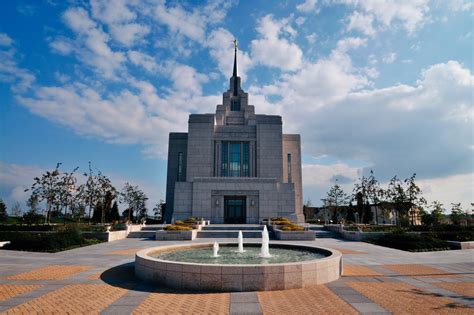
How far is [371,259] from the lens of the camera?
1636 centimetres

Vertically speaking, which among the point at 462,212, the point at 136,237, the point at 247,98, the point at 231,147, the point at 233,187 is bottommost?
the point at 136,237

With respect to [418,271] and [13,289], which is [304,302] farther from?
[13,289]

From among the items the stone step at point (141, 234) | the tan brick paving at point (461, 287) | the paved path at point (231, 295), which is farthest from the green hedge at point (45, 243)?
the tan brick paving at point (461, 287)

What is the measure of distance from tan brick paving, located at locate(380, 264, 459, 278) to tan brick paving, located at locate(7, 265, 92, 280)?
44.1 feet

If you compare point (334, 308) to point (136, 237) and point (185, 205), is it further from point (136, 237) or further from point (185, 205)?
point (185, 205)

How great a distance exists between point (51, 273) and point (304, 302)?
1001 centimetres

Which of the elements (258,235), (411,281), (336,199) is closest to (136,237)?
(258,235)

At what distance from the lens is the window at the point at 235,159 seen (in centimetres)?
5456

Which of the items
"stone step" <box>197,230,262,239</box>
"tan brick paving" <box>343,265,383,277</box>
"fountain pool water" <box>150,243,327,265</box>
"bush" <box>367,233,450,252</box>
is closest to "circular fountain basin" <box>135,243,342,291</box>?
"tan brick paving" <box>343,265,383,277</box>

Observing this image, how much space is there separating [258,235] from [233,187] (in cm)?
1595

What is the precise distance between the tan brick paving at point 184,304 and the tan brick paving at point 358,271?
589 cm

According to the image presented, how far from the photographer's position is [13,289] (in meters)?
9.59

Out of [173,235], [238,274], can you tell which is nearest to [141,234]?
[173,235]

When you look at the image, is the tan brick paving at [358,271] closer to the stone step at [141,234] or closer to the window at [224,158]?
the stone step at [141,234]
